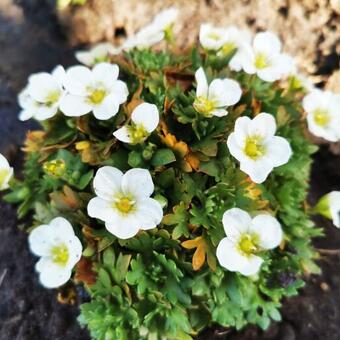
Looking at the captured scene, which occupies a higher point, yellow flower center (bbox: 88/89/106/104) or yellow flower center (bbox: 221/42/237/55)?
yellow flower center (bbox: 88/89/106/104)

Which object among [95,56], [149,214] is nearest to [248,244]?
[149,214]

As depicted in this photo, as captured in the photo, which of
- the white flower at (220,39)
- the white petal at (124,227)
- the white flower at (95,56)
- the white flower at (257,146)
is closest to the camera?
the white petal at (124,227)

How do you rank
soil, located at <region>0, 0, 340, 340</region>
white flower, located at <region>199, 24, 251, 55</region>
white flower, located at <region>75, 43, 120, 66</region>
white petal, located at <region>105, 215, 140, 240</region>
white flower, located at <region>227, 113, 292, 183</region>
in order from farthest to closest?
white flower, located at <region>75, 43, 120, 66</region> < white flower, located at <region>199, 24, 251, 55</region> < soil, located at <region>0, 0, 340, 340</region> < white flower, located at <region>227, 113, 292, 183</region> < white petal, located at <region>105, 215, 140, 240</region>

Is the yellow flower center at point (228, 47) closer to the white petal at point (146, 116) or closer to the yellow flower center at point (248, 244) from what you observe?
the white petal at point (146, 116)

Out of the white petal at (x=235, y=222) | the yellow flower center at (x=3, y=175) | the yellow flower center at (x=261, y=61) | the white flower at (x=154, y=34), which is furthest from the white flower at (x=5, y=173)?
the yellow flower center at (x=261, y=61)

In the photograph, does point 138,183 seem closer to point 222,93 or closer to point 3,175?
point 222,93

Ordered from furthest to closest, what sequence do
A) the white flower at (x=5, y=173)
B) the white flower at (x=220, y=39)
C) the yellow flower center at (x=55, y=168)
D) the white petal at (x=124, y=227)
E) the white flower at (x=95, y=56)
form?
the white flower at (x=95, y=56) < the white flower at (x=220, y=39) < the white flower at (x=5, y=173) < the yellow flower center at (x=55, y=168) < the white petal at (x=124, y=227)

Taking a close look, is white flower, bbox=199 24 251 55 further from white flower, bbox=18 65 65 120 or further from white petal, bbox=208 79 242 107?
white flower, bbox=18 65 65 120

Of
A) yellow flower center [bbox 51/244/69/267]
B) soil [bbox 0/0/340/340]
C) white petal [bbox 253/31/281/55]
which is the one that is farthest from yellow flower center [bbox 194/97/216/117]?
soil [bbox 0/0/340/340]
